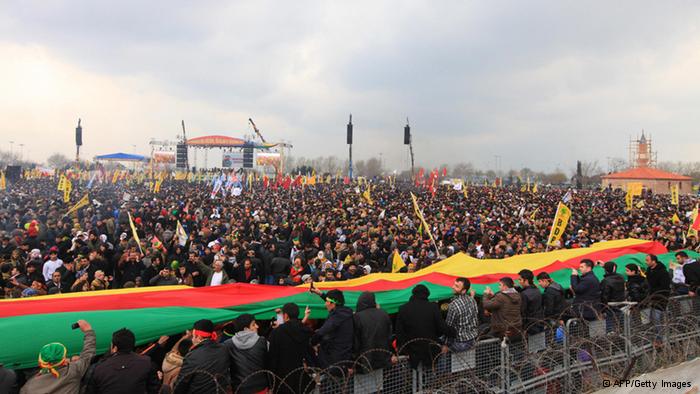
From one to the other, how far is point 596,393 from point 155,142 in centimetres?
11157

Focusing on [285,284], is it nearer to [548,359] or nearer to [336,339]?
[336,339]

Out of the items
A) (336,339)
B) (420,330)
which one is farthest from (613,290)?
(336,339)

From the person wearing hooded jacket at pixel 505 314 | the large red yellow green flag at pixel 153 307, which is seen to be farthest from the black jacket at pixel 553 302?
the large red yellow green flag at pixel 153 307

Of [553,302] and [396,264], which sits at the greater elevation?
[553,302]

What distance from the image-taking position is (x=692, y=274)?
28.5 feet

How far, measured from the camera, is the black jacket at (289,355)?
488cm

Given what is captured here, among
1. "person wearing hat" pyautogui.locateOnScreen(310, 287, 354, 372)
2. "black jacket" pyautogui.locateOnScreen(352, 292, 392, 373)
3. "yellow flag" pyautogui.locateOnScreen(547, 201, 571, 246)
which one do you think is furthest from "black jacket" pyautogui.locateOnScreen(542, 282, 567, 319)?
"yellow flag" pyautogui.locateOnScreen(547, 201, 571, 246)

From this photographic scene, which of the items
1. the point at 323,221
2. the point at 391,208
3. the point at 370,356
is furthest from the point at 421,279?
the point at 391,208

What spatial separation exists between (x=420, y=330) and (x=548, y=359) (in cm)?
210

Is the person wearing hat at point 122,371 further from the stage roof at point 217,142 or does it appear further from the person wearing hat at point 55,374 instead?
the stage roof at point 217,142

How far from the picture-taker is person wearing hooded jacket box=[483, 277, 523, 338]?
6.42m

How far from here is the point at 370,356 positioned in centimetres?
546

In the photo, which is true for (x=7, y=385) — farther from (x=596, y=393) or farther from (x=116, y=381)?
(x=596, y=393)

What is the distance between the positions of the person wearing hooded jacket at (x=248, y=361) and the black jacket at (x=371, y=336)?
108 cm
